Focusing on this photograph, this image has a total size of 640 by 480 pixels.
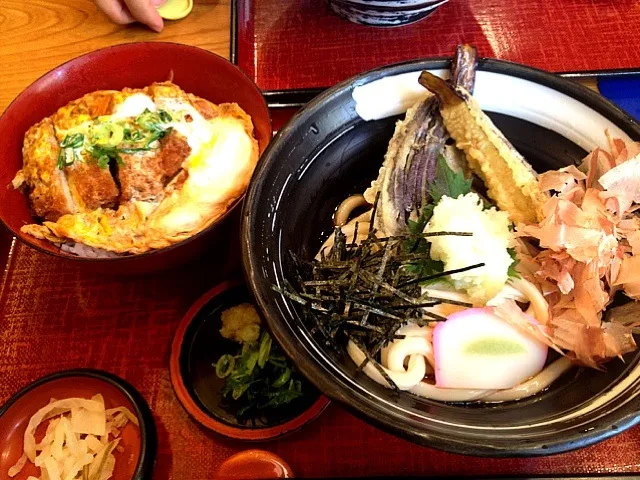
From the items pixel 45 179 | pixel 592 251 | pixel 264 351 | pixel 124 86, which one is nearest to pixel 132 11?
pixel 124 86

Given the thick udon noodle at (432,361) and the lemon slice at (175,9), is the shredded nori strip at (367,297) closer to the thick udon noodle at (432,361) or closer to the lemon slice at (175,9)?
the thick udon noodle at (432,361)

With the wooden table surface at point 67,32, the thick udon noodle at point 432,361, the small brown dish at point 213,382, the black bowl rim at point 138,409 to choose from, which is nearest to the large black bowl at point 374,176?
the thick udon noodle at point 432,361

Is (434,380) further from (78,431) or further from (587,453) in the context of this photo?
(78,431)

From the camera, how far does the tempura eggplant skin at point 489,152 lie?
1.26 metres

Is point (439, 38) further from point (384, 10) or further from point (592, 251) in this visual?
point (592, 251)

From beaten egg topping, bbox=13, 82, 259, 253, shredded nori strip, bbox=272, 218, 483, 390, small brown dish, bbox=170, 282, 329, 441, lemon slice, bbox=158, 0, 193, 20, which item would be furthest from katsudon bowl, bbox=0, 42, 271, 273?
lemon slice, bbox=158, 0, 193, 20

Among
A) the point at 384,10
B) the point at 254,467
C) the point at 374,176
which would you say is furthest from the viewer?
the point at 384,10

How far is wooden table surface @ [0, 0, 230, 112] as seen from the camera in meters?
2.06

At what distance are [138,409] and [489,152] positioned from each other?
1052 millimetres

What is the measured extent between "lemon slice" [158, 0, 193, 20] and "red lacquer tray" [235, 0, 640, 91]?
0.73ft

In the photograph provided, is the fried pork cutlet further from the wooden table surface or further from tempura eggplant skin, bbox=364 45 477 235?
tempura eggplant skin, bbox=364 45 477 235

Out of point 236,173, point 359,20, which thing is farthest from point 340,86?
point 359,20

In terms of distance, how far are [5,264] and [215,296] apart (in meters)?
0.73

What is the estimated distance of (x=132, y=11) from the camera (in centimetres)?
205
